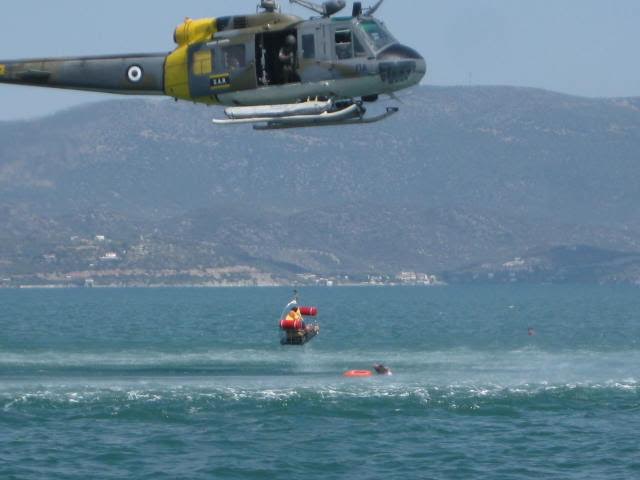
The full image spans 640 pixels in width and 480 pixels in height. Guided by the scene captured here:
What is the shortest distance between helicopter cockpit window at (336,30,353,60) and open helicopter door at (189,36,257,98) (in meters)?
2.81

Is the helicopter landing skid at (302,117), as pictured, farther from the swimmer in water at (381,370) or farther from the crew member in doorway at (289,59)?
the swimmer in water at (381,370)

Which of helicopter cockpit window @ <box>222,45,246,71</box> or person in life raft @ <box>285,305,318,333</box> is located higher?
helicopter cockpit window @ <box>222,45,246,71</box>

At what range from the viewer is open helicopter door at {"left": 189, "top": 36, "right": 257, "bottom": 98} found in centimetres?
5303

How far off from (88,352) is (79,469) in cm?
5697

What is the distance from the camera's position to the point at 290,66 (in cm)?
5288

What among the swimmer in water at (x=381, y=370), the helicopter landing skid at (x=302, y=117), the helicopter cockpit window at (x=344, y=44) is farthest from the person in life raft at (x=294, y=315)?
the helicopter landing skid at (x=302, y=117)

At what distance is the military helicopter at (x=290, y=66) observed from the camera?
169 feet

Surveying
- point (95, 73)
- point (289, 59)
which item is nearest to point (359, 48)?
point (289, 59)

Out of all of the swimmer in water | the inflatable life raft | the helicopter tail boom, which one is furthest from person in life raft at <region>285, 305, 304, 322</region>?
the helicopter tail boom

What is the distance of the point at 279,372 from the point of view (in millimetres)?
100500

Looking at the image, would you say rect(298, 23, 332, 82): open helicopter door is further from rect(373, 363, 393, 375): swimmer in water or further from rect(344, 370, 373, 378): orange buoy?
rect(373, 363, 393, 375): swimmer in water

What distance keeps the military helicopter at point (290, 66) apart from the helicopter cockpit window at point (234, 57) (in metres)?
0.03

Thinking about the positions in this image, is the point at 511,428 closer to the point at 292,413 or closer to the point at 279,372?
the point at 292,413

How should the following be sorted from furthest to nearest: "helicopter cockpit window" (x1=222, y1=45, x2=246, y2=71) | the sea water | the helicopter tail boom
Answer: the sea water < the helicopter tail boom < "helicopter cockpit window" (x1=222, y1=45, x2=246, y2=71)
